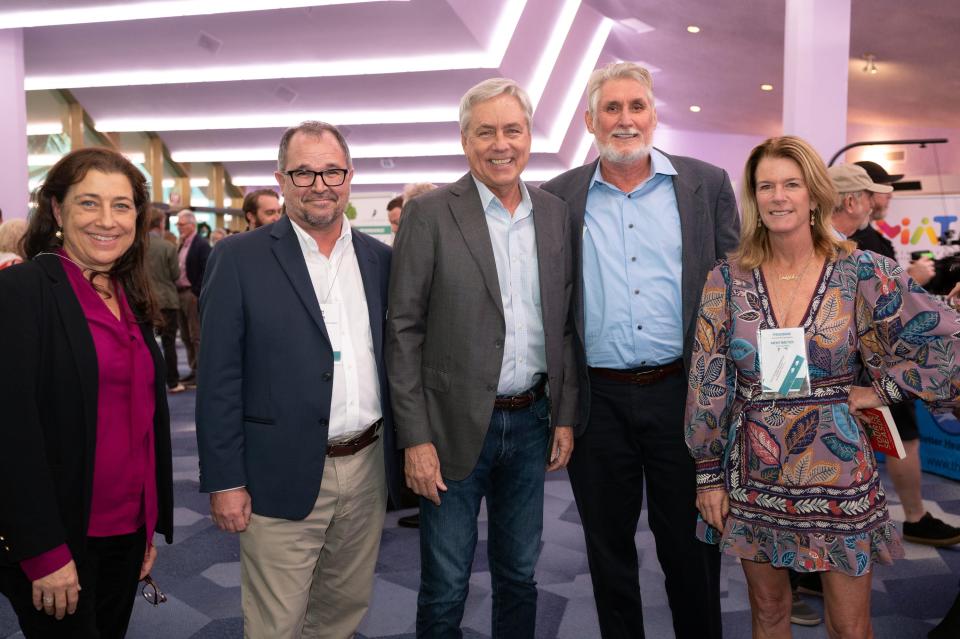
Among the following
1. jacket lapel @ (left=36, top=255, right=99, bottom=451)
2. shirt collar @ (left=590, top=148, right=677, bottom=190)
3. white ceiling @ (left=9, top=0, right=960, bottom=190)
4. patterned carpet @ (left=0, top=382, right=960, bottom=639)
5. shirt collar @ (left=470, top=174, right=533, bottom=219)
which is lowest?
patterned carpet @ (left=0, top=382, right=960, bottom=639)

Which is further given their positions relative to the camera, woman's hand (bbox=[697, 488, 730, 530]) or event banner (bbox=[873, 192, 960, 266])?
event banner (bbox=[873, 192, 960, 266])

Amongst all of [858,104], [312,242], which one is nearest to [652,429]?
[312,242]

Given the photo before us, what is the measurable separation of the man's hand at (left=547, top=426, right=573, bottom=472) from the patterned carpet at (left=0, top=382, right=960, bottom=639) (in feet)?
3.09

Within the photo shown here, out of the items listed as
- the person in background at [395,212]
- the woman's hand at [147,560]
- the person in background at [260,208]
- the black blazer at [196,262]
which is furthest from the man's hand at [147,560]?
the black blazer at [196,262]

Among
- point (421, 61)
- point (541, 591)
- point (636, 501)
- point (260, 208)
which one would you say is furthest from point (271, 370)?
point (421, 61)

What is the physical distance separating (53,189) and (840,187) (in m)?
2.89

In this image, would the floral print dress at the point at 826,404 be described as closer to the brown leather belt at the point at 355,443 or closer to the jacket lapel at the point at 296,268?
the brown leather belt at the point at 355,443

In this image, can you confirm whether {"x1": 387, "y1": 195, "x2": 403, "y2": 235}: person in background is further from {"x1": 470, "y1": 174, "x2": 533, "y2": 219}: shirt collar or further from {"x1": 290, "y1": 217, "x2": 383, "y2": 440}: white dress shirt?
{"x1": 290, "y1": 217, "x2": 383, "y2": 440}: white dress shirt

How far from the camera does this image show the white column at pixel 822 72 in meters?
5.45

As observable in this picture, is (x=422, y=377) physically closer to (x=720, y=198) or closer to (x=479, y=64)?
(x=720, y=198)

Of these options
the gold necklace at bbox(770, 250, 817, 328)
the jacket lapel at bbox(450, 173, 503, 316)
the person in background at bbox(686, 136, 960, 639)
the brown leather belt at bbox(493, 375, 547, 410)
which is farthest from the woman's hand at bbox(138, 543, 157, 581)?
the gold necklace at bbox(770, 250, 817, 328)

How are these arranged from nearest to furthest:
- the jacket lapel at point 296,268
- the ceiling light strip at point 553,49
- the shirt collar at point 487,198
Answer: the jacket lapel at point 296,268
the shirt collar at point 487,198
the ceiling light strip at point 553,49

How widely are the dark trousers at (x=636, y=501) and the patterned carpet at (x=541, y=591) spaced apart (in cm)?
59

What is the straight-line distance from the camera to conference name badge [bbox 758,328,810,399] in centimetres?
172
